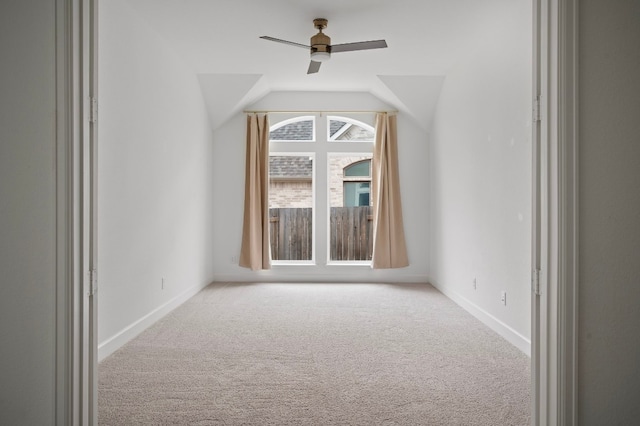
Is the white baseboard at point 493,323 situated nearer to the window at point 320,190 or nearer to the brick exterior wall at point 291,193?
the window at point 320,190

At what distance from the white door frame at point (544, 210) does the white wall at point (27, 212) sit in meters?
0.03

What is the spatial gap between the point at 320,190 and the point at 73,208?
517cm

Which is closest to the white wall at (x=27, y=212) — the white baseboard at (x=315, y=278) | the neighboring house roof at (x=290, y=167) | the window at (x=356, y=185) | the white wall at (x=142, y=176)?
the white wall at (x=142, y=176)

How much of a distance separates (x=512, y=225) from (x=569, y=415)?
2.30m

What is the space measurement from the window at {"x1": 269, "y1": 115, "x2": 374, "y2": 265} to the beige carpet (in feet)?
6.79

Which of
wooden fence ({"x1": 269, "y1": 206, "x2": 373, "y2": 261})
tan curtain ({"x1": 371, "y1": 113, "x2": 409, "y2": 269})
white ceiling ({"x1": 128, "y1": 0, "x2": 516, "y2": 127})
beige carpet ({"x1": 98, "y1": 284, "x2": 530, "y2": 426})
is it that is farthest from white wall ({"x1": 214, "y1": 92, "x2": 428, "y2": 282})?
beige carpet ({"x1": 98, "y1": 284, "x2": 530, "y2": 426})

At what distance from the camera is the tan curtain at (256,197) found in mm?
6363

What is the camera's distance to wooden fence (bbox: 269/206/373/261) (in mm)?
6809

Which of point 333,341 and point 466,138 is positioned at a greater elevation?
point 466,138

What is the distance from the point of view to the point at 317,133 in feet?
21.7

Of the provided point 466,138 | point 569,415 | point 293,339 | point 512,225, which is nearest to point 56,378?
point 569,415

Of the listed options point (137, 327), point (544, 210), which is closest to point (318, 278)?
point (137, 327)

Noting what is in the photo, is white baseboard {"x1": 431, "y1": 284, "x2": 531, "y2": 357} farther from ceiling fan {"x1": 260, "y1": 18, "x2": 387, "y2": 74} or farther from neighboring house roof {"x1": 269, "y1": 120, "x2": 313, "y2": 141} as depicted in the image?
neighboring house roof {"x1": 269, "y1": 120, "x2": 313, "y2": 141}

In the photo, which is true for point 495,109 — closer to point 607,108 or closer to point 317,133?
point 607,108
